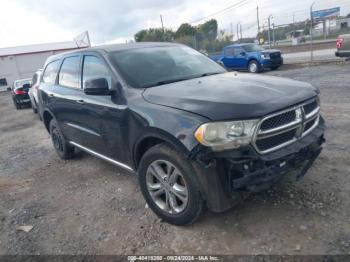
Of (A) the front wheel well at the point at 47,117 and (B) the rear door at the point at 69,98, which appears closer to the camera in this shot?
(B) the rear door at the point at 69,98

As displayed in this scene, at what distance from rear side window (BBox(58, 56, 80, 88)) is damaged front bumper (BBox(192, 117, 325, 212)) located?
2.60 m

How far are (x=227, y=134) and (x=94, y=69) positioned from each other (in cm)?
222

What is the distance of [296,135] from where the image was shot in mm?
3031

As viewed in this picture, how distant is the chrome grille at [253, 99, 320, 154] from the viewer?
8.93ft

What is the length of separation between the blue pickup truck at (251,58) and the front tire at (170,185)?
13.8 m

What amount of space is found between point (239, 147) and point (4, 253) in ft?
8.49

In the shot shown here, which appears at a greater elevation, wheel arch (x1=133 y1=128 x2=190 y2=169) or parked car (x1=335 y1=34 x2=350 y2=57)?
wheel arch (x1=133 y1=128 x2=190 y2=169)

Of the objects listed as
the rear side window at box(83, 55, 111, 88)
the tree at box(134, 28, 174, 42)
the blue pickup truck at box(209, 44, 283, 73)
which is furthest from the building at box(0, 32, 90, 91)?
the rear side window at box(83, 55, 111, 88)

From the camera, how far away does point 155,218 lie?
349cm

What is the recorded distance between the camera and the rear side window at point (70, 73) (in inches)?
181

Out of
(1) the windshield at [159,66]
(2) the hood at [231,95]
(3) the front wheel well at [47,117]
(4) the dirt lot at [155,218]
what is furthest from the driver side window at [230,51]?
(2) the hood at [231,95]

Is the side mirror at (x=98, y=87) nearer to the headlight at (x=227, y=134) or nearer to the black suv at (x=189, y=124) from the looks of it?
the black suv at (x=189, y=124)

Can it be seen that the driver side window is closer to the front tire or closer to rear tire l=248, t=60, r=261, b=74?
rear tire l=248, t=60, r=261, b=74

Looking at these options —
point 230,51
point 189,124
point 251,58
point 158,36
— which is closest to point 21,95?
point 230,51
